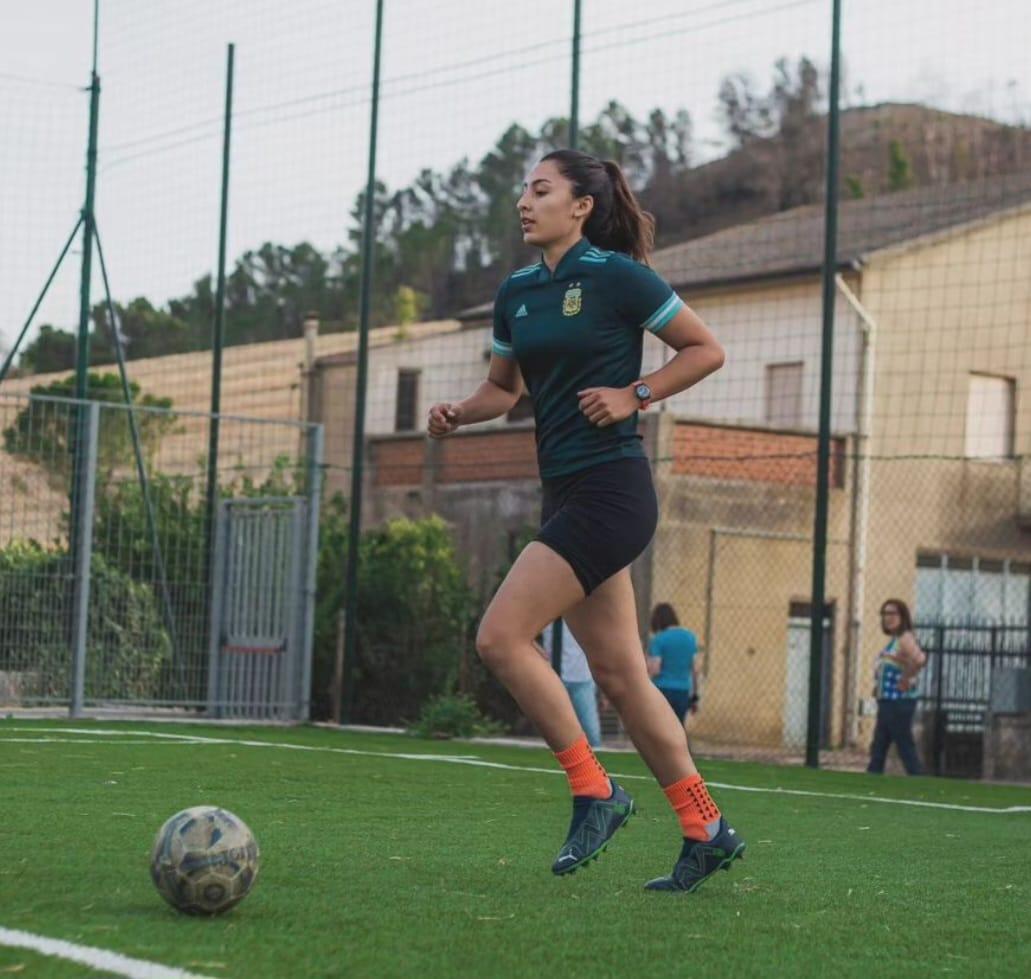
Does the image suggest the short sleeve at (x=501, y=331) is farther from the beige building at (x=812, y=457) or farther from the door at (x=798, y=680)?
the door at (x=798, y=680)

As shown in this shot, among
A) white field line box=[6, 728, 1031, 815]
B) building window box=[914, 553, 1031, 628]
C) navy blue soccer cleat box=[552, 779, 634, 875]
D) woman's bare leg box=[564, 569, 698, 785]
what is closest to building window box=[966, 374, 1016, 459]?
building window box=[914, 553, 1031, 628]

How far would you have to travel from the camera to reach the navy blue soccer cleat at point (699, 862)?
5.96 meters

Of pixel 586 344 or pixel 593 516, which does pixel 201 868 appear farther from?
pixel 586 344

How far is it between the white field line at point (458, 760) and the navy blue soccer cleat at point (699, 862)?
5356 millimetres

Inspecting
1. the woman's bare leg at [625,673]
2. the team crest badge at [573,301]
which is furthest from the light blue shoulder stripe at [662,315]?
the woman's bare leg at [625,673]

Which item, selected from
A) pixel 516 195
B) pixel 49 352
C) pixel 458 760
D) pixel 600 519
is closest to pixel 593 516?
pixel 600 519

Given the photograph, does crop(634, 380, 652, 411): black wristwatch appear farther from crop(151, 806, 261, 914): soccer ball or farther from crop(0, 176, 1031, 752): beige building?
crop(0, 176, 1031, 752): beige building

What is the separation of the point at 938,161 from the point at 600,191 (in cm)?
5927

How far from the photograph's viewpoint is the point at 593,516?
5.93m

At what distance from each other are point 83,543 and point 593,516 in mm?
11165

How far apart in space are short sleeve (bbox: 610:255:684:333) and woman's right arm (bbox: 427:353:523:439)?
50cm

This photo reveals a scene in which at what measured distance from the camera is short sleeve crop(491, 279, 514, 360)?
6363 millimetres

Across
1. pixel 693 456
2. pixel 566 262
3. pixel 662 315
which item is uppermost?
pixel 693 456

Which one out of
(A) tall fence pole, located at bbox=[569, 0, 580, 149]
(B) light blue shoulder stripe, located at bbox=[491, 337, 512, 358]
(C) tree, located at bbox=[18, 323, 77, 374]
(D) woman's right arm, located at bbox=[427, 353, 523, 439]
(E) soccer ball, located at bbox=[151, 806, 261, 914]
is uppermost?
(A) tall fence pole, located at bbox=[569, 0, 580, 149]
